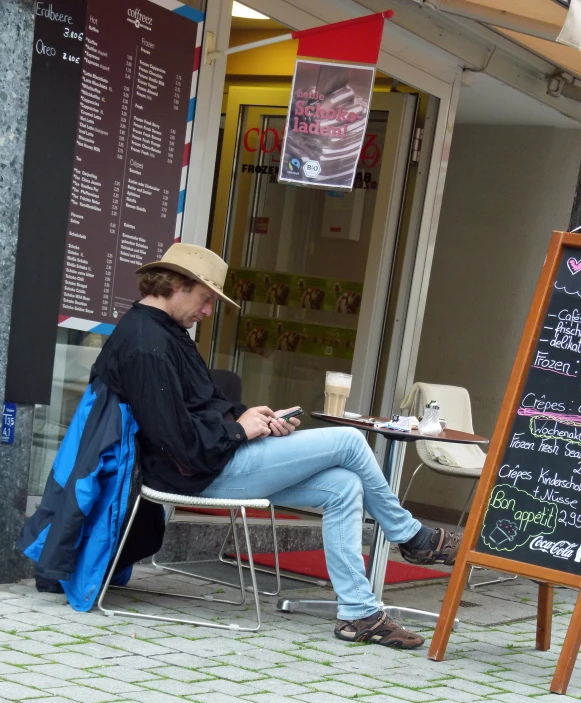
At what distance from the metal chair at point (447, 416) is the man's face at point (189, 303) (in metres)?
2.27

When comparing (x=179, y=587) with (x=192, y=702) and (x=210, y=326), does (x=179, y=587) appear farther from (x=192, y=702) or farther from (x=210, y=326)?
(x=210, y=326)

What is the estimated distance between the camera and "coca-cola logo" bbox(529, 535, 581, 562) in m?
3.99

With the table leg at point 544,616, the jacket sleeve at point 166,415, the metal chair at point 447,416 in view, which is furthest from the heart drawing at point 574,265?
the metal chair at point 447,416

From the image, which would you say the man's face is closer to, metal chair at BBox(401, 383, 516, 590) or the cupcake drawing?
the cupcake drawing

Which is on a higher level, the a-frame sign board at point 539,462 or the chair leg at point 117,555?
the a-frame sign board at point 539,462

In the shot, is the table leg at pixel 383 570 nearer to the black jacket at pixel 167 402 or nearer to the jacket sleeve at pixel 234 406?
the jacket sleeve at pixel 234 406

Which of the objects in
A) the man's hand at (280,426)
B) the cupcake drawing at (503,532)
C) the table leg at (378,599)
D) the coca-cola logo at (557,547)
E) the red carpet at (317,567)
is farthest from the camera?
the red carpet at (317,567)

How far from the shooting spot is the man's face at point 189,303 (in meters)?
4.29

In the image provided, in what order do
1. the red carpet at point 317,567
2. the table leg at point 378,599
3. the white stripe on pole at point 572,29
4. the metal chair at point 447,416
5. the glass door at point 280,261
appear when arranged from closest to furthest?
1. the table leg at point 378,599
2. the white stripe on pole at point 572,29
3. the red carpet at point 317,567
4. the metal chair at point 447,416
5. the glass door at point 280,261

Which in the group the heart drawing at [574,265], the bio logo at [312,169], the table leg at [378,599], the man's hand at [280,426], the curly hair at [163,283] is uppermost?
the bio logo at [312,169]

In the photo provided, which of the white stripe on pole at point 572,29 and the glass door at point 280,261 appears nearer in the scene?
the white stripe on pole at point 572,29

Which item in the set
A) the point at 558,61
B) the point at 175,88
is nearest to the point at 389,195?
the point at 558,61

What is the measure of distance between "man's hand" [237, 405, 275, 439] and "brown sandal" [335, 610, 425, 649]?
74cm

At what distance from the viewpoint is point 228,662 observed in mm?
3699
